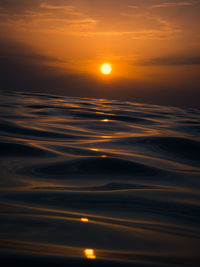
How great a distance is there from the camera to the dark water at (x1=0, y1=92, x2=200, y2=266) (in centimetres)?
92

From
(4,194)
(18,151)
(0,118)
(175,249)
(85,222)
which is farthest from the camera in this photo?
(0,118)

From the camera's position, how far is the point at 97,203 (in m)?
1.38

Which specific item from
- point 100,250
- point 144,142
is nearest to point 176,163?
point 144,142

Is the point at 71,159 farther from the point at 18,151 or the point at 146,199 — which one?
the point at 146,199

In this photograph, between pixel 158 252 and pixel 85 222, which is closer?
pixel 158 252

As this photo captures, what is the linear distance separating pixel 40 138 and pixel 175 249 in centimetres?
209

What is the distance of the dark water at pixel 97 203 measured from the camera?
3.02 ft

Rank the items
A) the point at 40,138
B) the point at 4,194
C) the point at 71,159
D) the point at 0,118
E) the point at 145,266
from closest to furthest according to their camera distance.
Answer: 1. the point at 145,266
2. the point at 4,194
3. the point at 71,159
4. the point at 40,138
5. the point at 0,118

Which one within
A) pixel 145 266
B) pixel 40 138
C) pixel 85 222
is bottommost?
pixel 145 266

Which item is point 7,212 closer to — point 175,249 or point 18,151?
point 175,249

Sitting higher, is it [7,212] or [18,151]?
[18,151]

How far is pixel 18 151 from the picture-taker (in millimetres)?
2314

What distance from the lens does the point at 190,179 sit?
75.0 inches

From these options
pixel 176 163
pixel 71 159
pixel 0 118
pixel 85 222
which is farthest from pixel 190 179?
pixel 0 118
